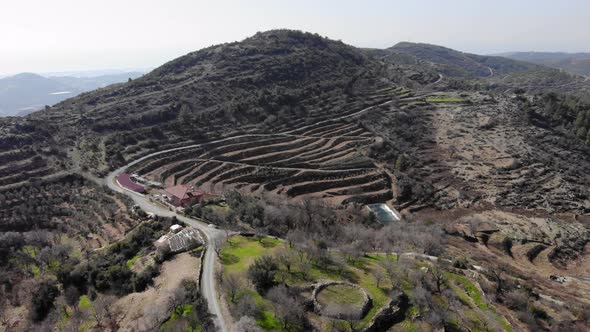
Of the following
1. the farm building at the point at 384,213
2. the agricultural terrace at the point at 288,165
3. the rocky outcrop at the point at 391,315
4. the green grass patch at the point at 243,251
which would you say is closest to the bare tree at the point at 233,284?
the green grass patch at the point at 243,251

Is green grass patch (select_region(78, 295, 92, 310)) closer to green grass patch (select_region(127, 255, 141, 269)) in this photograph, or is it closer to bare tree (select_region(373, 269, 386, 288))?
green grass patch (select_region(127, 255, 141, 269))

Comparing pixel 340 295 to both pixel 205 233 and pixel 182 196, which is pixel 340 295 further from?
pixel 182 196

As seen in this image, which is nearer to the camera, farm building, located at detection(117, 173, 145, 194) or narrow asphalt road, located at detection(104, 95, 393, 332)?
narrow asphalt road, located at detection(104, 95, 393, 332)

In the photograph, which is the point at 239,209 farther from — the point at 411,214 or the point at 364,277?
the point at 411,214

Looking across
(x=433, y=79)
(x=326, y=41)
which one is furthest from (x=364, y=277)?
(x=326, y=41)

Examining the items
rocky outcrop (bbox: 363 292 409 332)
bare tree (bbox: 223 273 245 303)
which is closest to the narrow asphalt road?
bare tree (bbox: 223 273 245 303)

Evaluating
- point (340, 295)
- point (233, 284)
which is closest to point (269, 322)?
point (233, 284)
